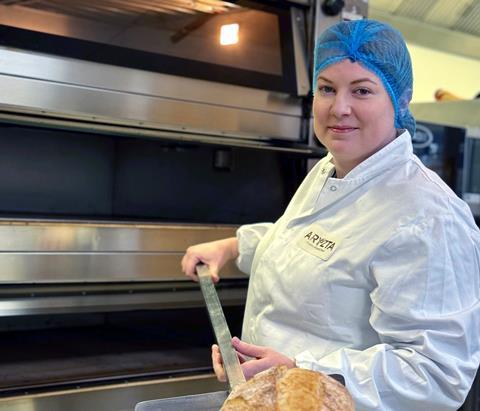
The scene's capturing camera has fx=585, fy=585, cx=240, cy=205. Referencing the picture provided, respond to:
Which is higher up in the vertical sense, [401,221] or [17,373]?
[401,221]

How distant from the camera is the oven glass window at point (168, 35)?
42.4 inches

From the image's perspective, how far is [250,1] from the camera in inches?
50.9

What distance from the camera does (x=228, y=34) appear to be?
4.21 ft

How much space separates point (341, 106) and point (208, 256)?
17.5 inches

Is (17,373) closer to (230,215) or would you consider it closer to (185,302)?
(185,302)

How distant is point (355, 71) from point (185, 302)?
2.15ft

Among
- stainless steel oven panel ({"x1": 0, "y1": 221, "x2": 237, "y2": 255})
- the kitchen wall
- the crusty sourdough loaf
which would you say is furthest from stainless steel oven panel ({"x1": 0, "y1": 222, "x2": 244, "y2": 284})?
the kitchen wall

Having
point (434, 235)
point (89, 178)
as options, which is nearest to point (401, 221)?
point (434, 235)

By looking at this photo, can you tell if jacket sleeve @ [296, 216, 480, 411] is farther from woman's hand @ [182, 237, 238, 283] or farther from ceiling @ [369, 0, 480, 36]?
ceiling @ [369, 0, 480, 36]

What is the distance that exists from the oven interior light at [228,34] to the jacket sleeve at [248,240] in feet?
1.36

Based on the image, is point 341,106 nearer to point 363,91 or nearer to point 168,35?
point 363,91

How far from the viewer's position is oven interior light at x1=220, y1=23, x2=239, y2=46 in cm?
128

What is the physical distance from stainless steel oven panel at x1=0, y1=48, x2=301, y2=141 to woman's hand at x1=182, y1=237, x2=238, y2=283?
0.82 ft

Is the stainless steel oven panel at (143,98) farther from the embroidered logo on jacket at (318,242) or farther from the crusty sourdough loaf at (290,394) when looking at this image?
the crusty sourdough loaf at (290,394)
